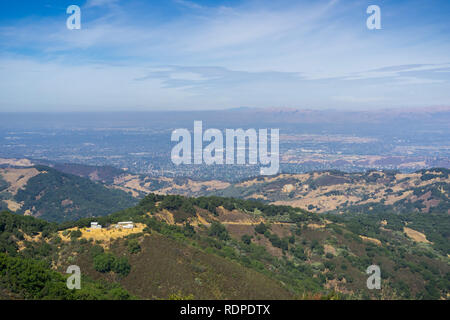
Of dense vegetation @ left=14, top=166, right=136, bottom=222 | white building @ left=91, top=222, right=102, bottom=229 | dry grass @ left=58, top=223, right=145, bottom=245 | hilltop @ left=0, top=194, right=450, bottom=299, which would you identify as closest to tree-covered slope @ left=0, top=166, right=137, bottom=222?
dense vegetation @ left=14, top=166, right=136, bottom=222

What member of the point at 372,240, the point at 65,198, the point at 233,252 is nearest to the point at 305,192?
the point at 372,240

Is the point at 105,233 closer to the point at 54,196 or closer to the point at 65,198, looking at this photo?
the point at 65,198

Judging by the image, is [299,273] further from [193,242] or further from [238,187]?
[238,187]

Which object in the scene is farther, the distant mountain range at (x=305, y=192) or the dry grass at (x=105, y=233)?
the distant mountain range at (x=305, y=192)

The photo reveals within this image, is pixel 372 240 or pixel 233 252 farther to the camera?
pixel 372 240

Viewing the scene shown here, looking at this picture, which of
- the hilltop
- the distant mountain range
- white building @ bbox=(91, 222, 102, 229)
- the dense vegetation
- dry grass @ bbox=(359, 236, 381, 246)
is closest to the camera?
the hilltop

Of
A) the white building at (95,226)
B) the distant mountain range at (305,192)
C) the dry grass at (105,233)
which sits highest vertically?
the white building at (95,226)

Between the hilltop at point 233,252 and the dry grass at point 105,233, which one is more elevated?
the dry grass at point 105,233

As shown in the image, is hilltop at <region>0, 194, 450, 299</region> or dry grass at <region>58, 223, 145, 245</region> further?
dry grass at <region>58, 223, 145, 245</region>

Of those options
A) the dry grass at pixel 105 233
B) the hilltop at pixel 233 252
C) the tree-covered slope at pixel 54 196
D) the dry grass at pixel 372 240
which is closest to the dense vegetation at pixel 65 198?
the tree-covered slope at pixel 54 196

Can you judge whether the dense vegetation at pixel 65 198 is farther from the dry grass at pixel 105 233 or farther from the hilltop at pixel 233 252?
the dry grass at pixel 105 233

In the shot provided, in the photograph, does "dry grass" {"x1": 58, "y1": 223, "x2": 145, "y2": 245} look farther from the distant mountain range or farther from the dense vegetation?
the distant mountain range
